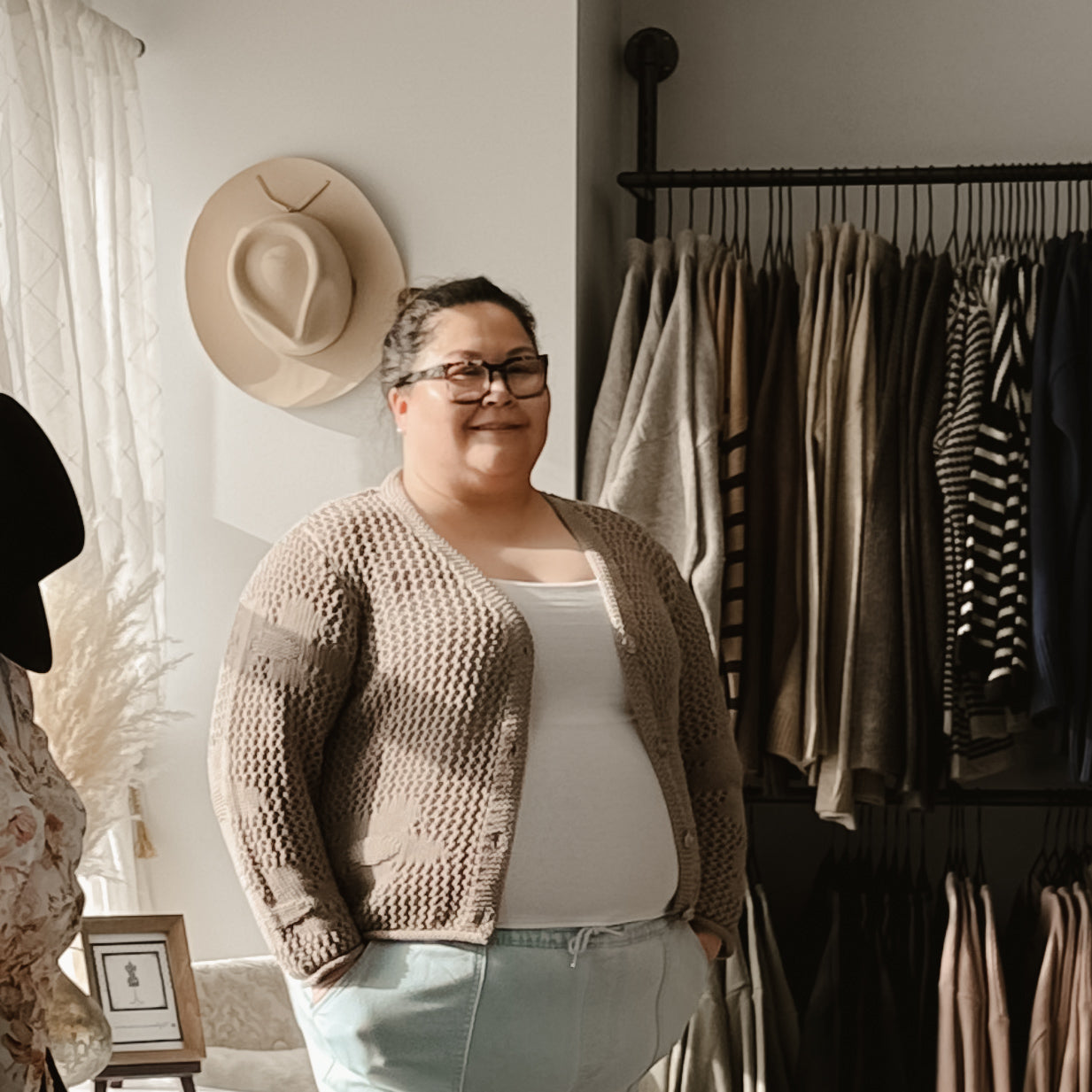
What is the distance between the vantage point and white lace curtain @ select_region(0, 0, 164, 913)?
7.35ft

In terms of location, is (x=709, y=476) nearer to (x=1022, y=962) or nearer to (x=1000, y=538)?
(x=1000, y=538)

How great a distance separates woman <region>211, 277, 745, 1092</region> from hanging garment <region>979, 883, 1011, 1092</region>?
3.14 ft

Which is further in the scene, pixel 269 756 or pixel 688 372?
pixel 688 372

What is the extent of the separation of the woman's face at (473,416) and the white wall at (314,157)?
31.9 inches

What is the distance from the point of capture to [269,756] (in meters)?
1.58

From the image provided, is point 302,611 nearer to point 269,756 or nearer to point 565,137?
point 269,756

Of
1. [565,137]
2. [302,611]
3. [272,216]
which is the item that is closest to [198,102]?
[272,216]

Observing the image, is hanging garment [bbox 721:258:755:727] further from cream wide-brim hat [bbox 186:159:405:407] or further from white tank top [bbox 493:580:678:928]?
white tank top [bbox 493:580:678:928]

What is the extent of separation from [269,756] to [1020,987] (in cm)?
156

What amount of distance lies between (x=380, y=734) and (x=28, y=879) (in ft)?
2.40

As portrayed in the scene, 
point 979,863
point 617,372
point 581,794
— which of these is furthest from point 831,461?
point 581,794

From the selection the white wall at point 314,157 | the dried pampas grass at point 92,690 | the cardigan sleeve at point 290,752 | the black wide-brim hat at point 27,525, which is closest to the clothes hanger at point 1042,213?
the white wall at point 314,157

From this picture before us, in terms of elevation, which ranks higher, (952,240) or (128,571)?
(952,240)

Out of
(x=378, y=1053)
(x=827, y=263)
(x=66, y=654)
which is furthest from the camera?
(x=827, y=263)
